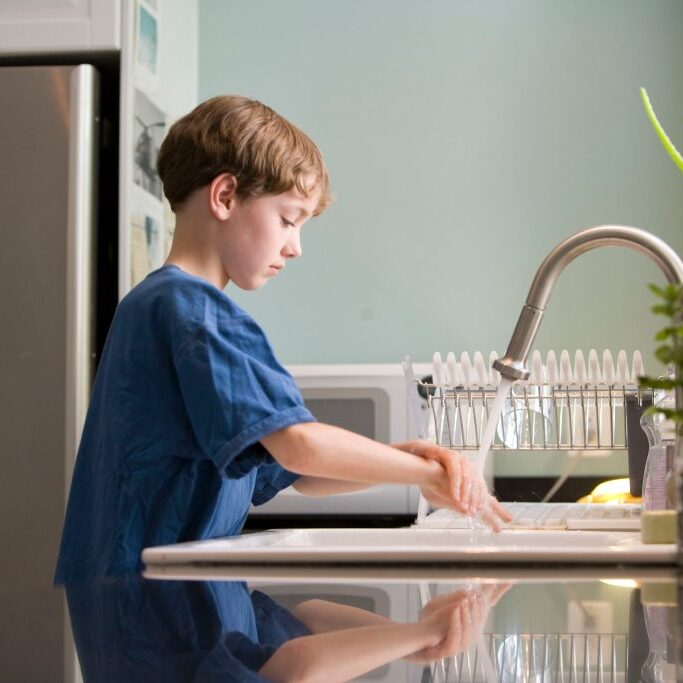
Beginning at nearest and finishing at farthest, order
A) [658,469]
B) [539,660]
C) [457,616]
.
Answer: [539,660] < [457,616] < [658,469]

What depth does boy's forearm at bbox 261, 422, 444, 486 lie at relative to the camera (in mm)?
952

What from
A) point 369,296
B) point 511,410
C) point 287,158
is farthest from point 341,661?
point 369,296

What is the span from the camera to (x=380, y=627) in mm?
545

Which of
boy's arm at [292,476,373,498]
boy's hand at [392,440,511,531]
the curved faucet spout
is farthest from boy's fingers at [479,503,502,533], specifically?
boy's arm at [292,476,373,498]

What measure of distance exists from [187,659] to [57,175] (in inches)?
71.5

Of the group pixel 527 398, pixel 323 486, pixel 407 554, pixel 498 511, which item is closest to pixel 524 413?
pixel 527 398

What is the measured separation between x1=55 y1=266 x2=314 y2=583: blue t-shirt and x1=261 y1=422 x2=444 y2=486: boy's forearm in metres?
0.02

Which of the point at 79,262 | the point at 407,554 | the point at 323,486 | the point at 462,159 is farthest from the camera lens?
the point at 462,159

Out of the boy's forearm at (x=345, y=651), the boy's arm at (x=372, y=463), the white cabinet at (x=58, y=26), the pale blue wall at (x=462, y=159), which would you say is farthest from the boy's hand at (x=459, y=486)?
the pale blue wall at (x=462, y=159)

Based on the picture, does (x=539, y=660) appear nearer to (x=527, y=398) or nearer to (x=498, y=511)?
(x=498, y=511)

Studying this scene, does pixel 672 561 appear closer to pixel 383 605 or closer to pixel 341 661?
pixel 383 605

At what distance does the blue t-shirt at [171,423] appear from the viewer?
95 centimetres

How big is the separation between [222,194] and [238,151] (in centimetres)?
5

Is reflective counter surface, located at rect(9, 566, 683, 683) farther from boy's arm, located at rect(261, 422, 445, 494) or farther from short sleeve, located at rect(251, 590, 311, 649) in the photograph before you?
boy's arm, located at rect(261, 422, 445, 494)
